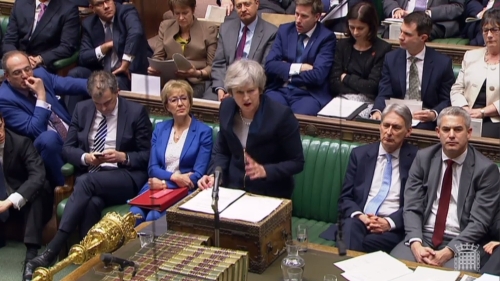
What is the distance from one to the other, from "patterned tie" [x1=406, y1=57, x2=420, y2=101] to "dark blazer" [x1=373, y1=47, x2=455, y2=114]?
3 centimetres

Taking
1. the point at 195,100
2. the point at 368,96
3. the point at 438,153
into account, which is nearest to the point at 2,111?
the point at 195,100

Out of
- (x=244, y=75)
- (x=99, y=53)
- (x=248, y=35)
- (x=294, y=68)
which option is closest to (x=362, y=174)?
(x=244, y=75)

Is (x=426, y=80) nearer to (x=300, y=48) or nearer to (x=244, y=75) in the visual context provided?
(x=300, y=48)

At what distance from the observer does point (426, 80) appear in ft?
13.7

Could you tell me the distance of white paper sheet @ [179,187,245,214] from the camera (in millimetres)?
2904

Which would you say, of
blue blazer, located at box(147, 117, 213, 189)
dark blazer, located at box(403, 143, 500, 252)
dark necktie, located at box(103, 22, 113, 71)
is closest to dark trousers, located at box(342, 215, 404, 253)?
dark blazer, located at box(403, 143, 500, 252)

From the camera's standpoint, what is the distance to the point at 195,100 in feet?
14.0

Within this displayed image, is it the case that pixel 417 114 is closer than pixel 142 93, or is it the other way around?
pixel 417 114

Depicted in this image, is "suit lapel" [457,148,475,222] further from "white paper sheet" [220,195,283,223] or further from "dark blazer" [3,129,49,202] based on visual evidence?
"dark blazer" [3,129,49,202]

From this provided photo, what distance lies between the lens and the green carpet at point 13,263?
158 inches

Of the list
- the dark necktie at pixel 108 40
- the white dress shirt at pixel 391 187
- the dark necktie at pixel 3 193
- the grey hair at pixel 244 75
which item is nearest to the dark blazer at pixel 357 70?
the white dress shirt at pixel 391 187

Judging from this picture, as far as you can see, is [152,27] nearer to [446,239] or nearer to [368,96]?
[368,96]

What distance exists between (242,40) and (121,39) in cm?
80

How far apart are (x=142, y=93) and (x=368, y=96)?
3.86 ft
